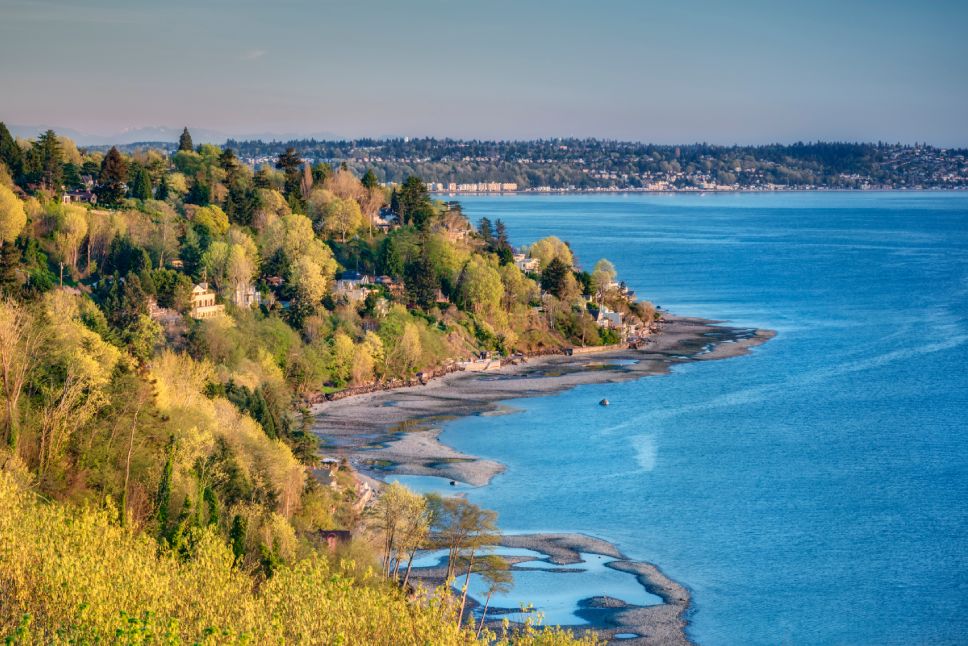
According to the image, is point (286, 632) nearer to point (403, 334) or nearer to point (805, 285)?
point (403, 334)

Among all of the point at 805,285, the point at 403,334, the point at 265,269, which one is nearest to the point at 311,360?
the point at 403,334

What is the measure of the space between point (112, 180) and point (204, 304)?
1749cm

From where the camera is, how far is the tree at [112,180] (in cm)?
7419

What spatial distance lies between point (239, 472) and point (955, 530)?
72.3 feet

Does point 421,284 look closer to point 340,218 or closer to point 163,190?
point 340,218

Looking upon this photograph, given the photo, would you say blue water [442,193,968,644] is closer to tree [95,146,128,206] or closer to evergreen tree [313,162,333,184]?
evergreen tree [313,162,333,184]

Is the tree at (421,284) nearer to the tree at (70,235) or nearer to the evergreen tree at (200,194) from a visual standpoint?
the evergreen tree at (200,194)

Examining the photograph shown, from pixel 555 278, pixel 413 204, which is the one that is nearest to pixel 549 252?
pixel 555 278

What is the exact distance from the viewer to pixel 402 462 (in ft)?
147

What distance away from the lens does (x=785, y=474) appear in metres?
44.8

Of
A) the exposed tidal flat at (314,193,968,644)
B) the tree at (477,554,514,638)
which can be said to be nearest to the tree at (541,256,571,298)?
the exposed tidal flat at (314,193,968,644)

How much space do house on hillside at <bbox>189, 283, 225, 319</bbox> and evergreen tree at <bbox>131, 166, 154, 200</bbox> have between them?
53.5 ft

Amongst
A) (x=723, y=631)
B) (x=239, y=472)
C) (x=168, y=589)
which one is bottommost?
(x=723, y=631)

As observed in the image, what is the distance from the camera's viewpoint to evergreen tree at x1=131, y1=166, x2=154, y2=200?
76938 millimetres
